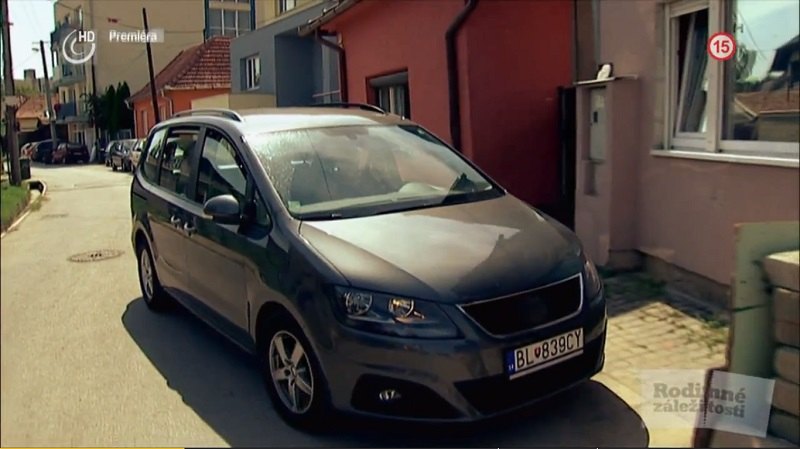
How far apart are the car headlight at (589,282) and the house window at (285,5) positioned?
17385 mm

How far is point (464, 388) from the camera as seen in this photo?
304 cm

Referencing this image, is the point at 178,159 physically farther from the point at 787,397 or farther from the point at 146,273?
the point at 787,397

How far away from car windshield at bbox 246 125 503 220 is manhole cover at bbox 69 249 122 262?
17.0ft

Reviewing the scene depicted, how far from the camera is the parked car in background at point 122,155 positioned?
2916cm

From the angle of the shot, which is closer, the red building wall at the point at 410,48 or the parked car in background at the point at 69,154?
the red building wall at the point at 410,48

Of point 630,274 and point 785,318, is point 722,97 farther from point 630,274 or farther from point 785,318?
point 630,274

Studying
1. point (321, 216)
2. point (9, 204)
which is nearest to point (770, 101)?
point (321, 216)

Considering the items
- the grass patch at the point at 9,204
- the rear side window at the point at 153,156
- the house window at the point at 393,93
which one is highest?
the house window at the point at 393,93

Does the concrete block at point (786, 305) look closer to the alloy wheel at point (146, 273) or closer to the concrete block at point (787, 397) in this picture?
the concrete block at point (787, 397)

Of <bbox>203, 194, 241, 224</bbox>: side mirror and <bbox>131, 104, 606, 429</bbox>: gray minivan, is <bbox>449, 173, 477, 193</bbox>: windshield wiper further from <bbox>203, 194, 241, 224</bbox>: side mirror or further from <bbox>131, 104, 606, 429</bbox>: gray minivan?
<bbox>203, 194, 241, 224</bbox>: side mirror

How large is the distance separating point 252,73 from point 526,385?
22.0m

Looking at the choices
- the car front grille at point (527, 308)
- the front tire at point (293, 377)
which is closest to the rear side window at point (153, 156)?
the front tire at point (293, 377)

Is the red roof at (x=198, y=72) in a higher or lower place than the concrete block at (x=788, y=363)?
higher

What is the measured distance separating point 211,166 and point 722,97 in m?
3.34
